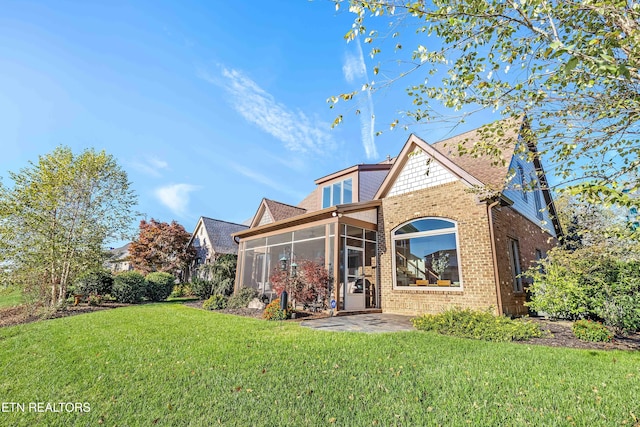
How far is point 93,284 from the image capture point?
15.5 metres

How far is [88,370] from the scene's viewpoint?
4.43 m

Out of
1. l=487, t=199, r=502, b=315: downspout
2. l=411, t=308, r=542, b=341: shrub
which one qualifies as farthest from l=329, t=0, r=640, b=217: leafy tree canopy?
l=487, t=199, r=502, b=315: downspout

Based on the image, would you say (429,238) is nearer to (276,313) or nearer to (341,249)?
(341,249)

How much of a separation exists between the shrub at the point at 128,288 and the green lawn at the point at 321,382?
10.1 metres

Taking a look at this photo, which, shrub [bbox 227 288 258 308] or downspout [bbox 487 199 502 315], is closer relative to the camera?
downspout [bbox 487 199 502 315]

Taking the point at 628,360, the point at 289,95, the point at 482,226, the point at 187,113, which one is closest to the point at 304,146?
the point at 289,95

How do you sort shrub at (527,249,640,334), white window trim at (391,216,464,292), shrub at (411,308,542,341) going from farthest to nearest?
1. white window trim at (391,216,464,292)
2. shrub at (527,249,640,334)
3. shrub at (411,308,542,341)

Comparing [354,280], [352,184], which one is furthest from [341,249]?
[352,184]

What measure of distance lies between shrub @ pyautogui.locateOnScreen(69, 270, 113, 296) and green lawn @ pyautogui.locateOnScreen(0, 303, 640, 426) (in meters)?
10.5

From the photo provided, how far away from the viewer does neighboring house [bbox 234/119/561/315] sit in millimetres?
9086

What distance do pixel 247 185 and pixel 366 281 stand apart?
16.1 metres

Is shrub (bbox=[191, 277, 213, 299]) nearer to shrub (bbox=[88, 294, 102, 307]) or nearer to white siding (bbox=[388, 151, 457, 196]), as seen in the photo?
shrub (bbox=[88, 294, 102, 307])

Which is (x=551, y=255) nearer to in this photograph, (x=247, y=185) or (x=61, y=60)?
(x=61, y=60)

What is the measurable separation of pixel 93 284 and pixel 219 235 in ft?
39.4
